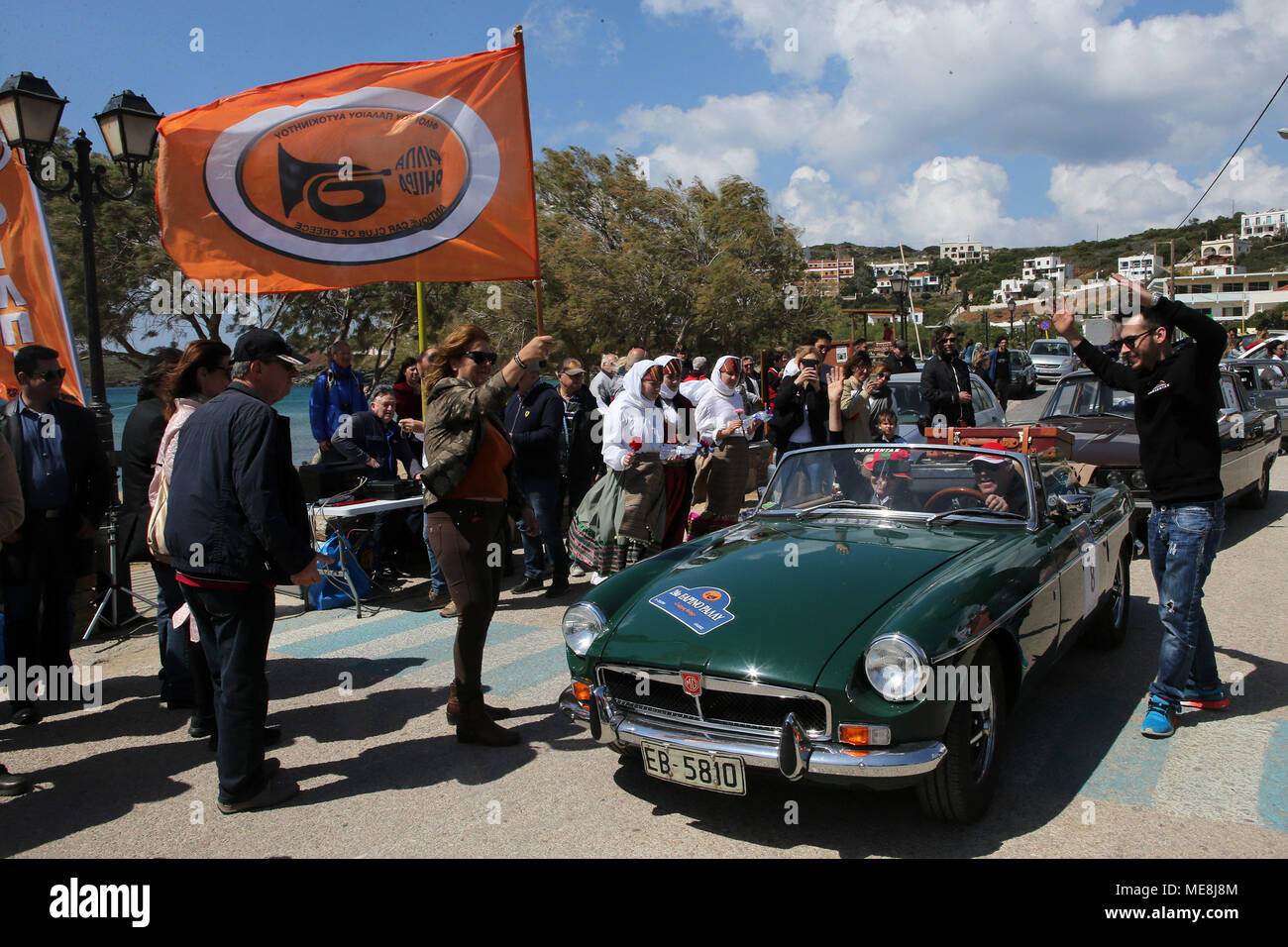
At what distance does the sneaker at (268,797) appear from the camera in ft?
12.5

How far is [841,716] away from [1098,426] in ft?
24.6

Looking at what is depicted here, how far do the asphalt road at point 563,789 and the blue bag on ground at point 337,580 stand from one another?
72.0 inches

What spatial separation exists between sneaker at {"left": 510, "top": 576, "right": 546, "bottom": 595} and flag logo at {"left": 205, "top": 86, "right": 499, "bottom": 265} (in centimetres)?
303

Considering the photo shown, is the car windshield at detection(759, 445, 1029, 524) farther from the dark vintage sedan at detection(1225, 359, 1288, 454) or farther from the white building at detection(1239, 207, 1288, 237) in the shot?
the white building at detection(1239, 207, 1288, 237)

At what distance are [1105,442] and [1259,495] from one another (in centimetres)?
286

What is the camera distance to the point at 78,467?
516cm

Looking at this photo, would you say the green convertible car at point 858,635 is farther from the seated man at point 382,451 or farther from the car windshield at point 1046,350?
the car windshield at point 1046,350

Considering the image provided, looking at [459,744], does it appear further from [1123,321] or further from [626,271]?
[626,271]

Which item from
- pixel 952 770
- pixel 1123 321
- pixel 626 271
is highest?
pixel 626 271

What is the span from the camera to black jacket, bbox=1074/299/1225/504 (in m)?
4.26

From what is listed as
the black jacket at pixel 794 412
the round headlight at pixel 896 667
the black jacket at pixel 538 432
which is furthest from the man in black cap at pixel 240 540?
the black jacket at pixel 794 412

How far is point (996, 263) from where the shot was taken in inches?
4648

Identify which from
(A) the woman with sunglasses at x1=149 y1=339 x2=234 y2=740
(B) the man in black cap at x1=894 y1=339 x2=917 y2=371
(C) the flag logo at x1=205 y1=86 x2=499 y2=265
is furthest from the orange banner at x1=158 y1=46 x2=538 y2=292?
(B) the man in black cap at x1=894 y1=339 x2=917 y2=371
